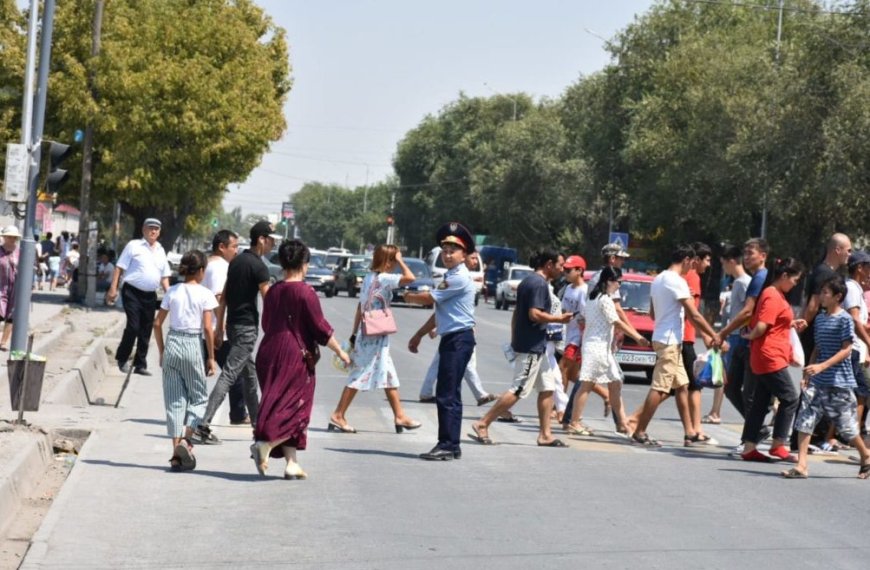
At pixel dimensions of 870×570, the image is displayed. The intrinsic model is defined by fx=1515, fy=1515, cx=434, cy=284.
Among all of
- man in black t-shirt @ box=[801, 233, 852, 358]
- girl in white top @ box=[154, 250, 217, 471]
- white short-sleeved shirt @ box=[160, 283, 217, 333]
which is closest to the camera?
girl in white top @ box=[154, 250, 217, 471]

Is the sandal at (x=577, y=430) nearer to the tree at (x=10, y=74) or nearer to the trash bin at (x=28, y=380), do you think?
the trash bin at (x=28, y=380)

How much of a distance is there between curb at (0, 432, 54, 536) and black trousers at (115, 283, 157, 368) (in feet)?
20.8

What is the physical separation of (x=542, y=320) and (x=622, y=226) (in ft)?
218

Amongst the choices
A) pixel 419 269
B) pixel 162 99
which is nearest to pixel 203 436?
pixel 162 99

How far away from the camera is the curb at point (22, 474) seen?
29.4 ft

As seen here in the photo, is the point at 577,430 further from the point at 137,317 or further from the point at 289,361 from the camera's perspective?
the point at 137,317

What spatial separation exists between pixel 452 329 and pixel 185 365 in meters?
2.23

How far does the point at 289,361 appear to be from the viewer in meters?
10.6

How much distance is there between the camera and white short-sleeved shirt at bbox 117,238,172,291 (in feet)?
60.0

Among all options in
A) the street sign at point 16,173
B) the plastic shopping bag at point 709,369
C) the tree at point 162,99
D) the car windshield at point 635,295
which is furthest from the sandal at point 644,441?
the tree at point 162,99

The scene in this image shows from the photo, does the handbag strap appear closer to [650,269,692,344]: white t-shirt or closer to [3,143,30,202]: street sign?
[650,269,692,344]: white t-shirt

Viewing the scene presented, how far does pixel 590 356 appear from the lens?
14469 millimetres

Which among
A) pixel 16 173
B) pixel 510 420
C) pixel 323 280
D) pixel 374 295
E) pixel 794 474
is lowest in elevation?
pixel 323 280

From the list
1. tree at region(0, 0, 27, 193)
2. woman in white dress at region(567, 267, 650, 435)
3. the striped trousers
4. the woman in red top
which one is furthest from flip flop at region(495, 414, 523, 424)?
tree at region(0, 0, 27, 193)
